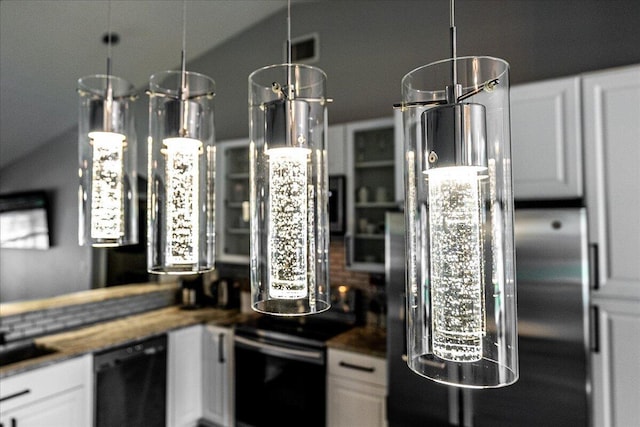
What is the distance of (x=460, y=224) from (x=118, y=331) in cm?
292

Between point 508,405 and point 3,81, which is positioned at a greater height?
point 3,81

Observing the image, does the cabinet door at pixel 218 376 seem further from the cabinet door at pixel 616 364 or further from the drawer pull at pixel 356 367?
the cabinet door at pixel 616 364

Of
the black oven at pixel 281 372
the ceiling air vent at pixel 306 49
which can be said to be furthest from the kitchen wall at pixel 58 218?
the ceiling air vent at pixel 306 49

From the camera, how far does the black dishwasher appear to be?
7.96 ft

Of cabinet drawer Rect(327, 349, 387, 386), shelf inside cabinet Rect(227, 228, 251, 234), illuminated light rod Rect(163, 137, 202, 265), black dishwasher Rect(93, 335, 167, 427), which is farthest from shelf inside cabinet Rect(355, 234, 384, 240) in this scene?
illuminated light rod Rect(163, 137, 202, 265)

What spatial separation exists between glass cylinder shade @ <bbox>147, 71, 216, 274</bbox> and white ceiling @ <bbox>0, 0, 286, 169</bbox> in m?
2.13

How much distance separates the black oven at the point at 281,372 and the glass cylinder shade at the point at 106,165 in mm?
1756

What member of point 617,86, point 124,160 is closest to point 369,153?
point 617,86

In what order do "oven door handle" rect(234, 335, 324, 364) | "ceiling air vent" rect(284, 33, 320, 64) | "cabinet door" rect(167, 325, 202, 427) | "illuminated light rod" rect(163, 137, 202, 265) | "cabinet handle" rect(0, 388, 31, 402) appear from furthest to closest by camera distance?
1. "ceiling air vent" rect(284, 33, 320, 64)
2. "cabinet door" rect(167, 325, 202, 427)
3. "oven door handle" rect(234, 335, 324, 364)
4. "cabinet handle" rect(0, 388, 31, 402)
5. "illuminated light rod" rect(163, 137, 202, 265)

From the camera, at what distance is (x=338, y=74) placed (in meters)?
3.15

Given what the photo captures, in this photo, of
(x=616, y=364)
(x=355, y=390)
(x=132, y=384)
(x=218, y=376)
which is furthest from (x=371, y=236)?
(x=132, y=384)

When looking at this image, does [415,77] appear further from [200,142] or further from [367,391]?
[367,391]

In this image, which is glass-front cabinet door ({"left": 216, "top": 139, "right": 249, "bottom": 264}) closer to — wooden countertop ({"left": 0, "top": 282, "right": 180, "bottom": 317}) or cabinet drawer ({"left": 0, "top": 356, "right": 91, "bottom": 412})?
wooden countertop ({"left": 0, "top": 282, "right": 180, "bottom": 317})

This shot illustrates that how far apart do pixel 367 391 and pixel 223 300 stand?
5.85 ft
